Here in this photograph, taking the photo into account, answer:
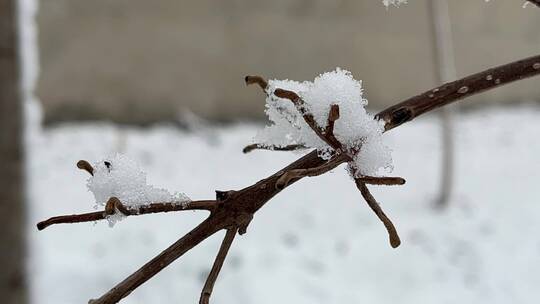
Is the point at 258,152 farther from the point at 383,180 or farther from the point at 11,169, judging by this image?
the point at 383,180

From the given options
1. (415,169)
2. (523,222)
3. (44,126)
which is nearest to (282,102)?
(523,222)

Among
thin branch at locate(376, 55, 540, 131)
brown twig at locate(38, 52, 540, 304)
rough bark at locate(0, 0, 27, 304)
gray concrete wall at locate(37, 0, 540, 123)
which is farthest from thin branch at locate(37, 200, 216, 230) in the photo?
gray concrete wall at locate(37, 0, 540, 123)

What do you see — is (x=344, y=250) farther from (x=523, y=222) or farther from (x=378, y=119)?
(x=378, y=119)

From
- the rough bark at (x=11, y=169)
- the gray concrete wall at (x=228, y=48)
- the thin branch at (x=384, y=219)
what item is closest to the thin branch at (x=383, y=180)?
the thin branch at (x=384, y=219)

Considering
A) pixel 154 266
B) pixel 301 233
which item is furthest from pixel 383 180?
pixel 301 233

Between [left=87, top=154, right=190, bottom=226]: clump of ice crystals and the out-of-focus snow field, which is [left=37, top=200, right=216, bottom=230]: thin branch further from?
the out-of-focus snow field

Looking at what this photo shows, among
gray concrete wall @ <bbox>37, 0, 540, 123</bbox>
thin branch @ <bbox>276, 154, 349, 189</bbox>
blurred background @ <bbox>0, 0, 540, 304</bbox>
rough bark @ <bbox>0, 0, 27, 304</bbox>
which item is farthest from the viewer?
gray concrete wall @ <bbox>37, 0, 540, 123</bbox>

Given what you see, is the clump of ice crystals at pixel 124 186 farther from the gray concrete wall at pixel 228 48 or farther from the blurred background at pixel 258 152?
the gray concrete wall at pixel 228 48
